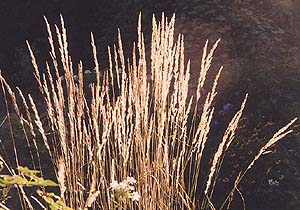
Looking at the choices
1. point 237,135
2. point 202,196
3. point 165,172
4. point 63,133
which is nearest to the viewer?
point 63,133

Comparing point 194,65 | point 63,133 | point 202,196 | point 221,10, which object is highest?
point 63,133

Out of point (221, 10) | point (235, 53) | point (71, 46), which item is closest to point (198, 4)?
point (221, 10)

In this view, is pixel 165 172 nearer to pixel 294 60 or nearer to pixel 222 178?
pixel 222 178

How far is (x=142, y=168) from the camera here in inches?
94.0

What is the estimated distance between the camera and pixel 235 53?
16.0 feet

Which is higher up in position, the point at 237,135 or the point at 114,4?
the point at 114,4

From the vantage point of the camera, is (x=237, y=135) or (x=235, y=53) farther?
(x=235, y=53)

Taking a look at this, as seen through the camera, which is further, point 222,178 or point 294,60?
point 294,60

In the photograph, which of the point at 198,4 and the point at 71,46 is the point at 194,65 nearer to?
the point at 198,4

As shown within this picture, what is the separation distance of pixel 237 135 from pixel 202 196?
0.61m

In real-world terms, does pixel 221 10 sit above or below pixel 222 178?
above

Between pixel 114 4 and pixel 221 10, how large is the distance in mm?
1204

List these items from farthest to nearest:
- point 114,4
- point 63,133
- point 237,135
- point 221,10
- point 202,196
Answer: point 114,4 < point 221,10 < point 237,135 < point 202,196 < point 63,133

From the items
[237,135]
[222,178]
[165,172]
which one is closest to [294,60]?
[237,135]
